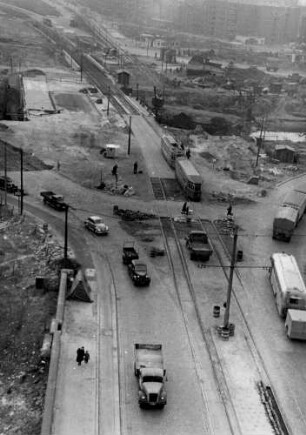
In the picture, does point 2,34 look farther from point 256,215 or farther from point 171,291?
point 171,291

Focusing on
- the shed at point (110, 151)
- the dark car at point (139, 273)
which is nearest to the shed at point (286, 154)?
the shed at point (110, 151)

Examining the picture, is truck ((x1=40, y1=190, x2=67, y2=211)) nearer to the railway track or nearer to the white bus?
the railway track

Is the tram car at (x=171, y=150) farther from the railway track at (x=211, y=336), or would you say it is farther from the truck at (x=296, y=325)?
the truck at (x=296, y=325)

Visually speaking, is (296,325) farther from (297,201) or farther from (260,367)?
(297,201)

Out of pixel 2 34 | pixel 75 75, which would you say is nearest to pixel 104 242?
pixel 75 75

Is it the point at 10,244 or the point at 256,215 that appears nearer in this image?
the point at 10,244

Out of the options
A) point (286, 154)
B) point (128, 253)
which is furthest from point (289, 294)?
point (286, 154)
